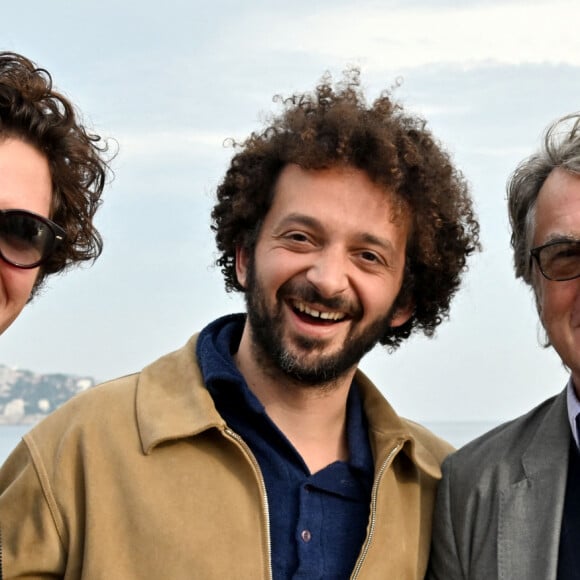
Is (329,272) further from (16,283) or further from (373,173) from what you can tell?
(16,283)

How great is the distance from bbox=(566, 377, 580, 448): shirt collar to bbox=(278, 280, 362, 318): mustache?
0.89 meters

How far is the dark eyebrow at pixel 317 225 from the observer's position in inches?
185

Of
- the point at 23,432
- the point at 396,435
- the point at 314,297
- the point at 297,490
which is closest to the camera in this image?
the point at 297,490

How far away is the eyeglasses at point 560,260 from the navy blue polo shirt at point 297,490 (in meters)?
1.03

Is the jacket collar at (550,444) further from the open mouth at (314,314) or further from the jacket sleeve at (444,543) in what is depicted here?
the open mouth at (314,314)

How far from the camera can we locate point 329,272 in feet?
15.1

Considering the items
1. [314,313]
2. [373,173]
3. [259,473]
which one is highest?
[373,173]

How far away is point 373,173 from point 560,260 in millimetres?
826

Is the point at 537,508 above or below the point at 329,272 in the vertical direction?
below

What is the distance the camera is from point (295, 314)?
15.5 feet

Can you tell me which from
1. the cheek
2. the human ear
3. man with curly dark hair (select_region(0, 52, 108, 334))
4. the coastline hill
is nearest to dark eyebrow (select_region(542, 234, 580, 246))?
the human ear

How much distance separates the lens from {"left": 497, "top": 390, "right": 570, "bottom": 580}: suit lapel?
14.6 ft

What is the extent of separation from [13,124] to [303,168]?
4.43 feet

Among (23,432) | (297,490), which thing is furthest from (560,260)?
(23,432)
